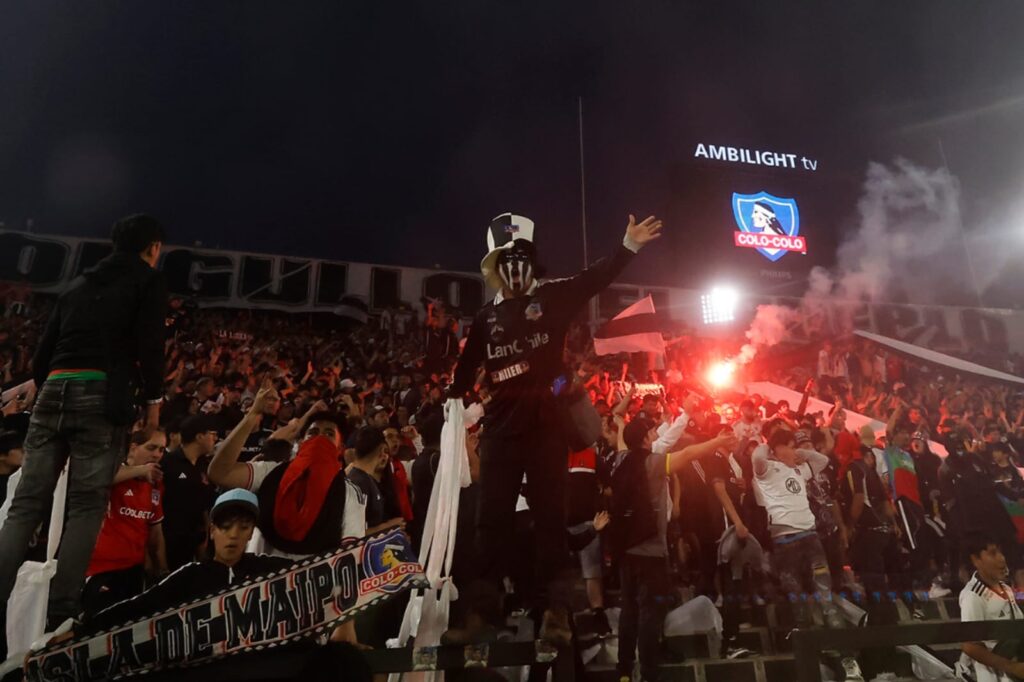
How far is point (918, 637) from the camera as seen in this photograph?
10.8ft

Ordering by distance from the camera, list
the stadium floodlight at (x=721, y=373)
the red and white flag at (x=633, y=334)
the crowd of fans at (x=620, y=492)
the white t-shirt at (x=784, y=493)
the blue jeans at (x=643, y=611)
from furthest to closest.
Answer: the stadium floodlight at (x=721, y=373), the red and white flag at (x=633, y=334), the white t-shirt at (x=784, y=493), the blue jeans at (x=643, y=611), the crowd of fans at (x=620, y=492)

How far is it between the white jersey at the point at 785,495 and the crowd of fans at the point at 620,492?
0.06 ft

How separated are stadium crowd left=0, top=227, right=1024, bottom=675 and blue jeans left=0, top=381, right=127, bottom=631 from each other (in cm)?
37

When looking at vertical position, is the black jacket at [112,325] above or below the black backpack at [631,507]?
above

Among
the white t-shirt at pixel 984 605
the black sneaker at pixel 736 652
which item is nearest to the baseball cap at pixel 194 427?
the black sneaker at pixel 736 652

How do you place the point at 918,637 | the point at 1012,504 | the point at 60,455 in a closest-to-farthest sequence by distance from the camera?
the point at 60,455 < the point at 918,637 < the point at 1012,504

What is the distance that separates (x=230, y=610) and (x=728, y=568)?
617 centimetres

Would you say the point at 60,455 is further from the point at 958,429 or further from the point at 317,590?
the point at 958,429

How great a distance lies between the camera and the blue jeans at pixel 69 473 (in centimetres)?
292

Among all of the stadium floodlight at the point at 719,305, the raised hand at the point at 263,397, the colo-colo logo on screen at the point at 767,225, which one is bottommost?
the raised hand at the point at 263,397

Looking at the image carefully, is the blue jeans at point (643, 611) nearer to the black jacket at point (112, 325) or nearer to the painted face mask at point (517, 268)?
the painted face mask at point (517, 268)

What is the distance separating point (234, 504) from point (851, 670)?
16.8 feet

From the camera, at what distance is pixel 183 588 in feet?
10.6

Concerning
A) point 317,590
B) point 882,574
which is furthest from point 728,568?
point 317,590
